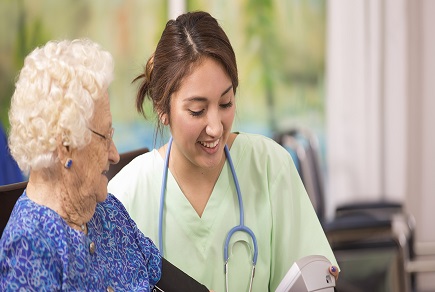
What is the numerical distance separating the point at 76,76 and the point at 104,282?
388mm

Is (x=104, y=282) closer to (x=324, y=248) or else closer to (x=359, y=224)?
(x=324, y=248)

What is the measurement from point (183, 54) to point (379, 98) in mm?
2649

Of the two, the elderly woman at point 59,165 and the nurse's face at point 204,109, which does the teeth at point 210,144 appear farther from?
the elderly woman at point 59,165

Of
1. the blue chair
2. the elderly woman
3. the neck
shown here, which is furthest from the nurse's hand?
the blue chair

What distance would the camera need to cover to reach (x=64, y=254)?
1445mm

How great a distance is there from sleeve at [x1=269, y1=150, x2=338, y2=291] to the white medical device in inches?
7.8

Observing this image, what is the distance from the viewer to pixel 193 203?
209cm

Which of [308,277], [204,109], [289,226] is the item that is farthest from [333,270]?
[204,109]

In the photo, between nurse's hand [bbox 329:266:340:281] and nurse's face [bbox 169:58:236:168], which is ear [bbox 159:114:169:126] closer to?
nurse's face [bbox 169:58:236:168]

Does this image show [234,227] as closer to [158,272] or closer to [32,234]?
[158,272]

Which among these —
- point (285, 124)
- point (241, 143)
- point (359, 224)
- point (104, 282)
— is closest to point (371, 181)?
point (285, 124)

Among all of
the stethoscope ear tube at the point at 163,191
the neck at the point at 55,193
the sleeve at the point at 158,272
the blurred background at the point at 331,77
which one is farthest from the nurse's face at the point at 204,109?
the blurred background at the point at 331,77

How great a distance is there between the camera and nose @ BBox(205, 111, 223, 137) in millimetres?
1897

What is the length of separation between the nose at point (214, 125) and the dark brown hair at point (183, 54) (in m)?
0.10
